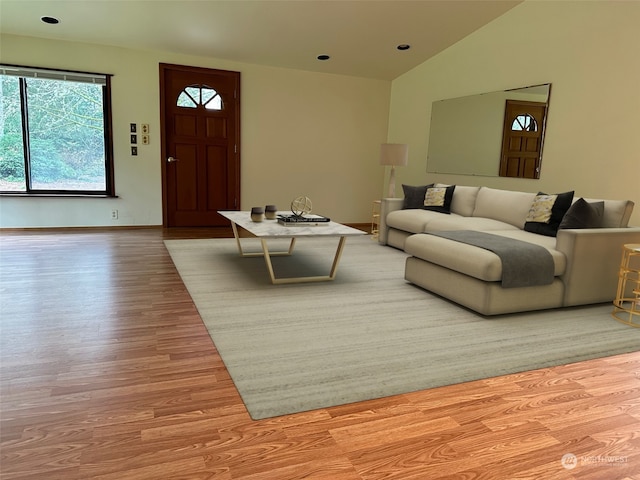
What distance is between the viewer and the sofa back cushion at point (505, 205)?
4203 millimetres

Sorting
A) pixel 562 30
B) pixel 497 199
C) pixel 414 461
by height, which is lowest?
pixel 414 461

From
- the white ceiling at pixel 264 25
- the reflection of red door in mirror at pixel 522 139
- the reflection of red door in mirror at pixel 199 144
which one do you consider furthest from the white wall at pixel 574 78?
the reflection of red door in mirror at pixel 199 144

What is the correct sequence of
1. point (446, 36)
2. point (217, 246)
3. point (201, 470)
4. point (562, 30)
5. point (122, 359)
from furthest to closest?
1. point (446, 36)
2. point (217, 246)
3. point (562, 30)
4. point (122, 359)
5. point (201, 470)

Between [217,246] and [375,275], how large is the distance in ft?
6.49

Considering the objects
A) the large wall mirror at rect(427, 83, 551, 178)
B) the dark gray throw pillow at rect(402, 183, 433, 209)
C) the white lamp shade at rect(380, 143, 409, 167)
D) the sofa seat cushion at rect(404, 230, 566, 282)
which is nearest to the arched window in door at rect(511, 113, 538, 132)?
the large wall mirror at rect(427, 83, 551, 178)

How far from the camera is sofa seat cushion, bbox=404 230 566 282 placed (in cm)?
282

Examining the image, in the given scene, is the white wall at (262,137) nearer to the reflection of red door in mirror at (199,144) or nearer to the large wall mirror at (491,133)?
the reflection of red door in mirror at (199,144)

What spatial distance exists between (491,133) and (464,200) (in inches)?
38.5

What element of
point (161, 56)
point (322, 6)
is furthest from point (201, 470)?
point (161, 56)

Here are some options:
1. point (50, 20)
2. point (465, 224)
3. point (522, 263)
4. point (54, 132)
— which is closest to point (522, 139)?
point (465, 224)

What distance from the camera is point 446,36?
5.54m

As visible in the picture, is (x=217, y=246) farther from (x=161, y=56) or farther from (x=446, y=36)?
(x=446, y=36)

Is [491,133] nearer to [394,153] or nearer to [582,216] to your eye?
[394,153]

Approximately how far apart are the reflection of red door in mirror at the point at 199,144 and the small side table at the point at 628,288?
4813 millimetres
